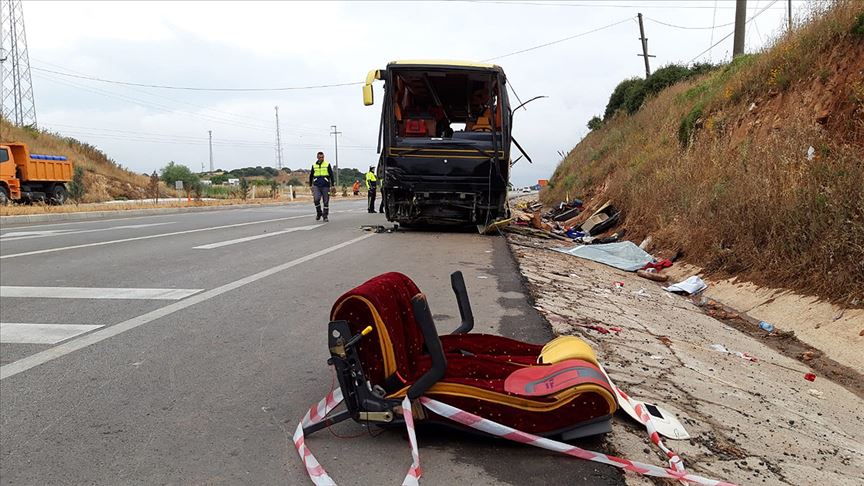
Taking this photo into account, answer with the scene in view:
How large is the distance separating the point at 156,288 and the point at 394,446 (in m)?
4.50

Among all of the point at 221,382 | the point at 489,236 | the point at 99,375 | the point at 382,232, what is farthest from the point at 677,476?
the point at 382,232

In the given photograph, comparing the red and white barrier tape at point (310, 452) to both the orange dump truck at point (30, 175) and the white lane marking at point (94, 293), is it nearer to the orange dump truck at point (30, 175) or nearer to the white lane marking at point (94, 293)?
the white lane marking at point (94, 293)

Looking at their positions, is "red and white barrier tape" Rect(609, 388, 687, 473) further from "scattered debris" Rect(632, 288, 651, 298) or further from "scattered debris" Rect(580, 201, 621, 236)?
"scattered debris" Rect(580, 201, 621, 236)

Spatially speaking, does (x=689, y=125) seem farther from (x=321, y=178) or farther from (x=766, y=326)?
(x=321, y=178)

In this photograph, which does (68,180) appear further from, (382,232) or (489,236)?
(489,236)

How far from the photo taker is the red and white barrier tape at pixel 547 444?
2326mm

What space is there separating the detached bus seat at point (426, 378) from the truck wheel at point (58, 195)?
28092mm

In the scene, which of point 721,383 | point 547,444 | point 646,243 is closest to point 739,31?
point 646,243

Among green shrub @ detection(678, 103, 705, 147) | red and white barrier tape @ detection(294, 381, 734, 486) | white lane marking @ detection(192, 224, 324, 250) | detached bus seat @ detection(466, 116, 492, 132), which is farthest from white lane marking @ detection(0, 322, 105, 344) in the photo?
green shrub @ detection(678, 103, 705, 147)

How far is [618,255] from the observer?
31.6 ft

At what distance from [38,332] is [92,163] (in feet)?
132

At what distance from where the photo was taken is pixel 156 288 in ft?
20.4

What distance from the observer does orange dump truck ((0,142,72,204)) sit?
911 inches

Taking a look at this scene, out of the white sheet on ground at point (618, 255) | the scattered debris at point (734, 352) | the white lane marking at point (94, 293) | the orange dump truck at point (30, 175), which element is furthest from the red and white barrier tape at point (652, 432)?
the orange dump truck at point (30, 175)
